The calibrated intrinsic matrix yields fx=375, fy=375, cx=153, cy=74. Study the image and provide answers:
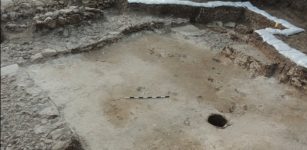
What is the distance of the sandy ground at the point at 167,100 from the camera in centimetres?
492

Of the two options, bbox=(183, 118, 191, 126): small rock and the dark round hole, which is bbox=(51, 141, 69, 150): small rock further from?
→ the dark round hole

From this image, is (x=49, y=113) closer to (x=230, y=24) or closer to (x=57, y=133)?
(x=57, y=133)

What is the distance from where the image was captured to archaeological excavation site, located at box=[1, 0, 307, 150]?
484 cm

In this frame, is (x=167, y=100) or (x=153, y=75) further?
(x=153, y=75)

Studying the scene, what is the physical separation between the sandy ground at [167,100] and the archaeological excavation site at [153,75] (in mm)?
16

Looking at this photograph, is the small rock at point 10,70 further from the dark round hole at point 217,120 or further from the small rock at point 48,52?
the dark round hole at point 217,120

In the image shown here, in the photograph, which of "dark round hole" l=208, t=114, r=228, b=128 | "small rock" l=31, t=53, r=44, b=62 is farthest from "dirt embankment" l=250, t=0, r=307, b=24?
"small rock" l=31, t=53, r=44, b=62

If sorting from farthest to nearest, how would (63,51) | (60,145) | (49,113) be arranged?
(63,51) < (49,113) < (60,145)

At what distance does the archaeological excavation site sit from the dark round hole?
0.05 ft

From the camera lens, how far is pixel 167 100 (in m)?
5.57

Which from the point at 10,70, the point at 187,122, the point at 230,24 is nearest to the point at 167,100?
the point at 187,122

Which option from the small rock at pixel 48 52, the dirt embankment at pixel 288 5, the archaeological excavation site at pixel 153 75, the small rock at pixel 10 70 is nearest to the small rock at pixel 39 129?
the archaeological excavation site at pixel 153 75

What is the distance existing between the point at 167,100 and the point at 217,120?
0.79m

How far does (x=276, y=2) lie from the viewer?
8.36m
